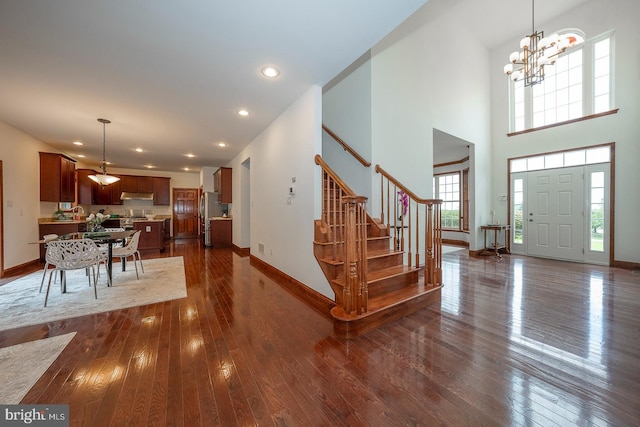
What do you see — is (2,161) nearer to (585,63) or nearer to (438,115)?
(438,115)

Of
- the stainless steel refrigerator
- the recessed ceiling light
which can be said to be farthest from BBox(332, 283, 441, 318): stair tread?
the stainless steel refrigerator

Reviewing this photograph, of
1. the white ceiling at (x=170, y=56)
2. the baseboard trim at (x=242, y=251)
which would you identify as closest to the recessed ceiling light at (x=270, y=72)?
the white ceiling at (x=170, y=56)

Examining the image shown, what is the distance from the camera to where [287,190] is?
371 centimetres

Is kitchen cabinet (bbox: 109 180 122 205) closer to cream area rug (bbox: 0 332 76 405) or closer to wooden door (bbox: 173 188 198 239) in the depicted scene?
wooden door (bbox: 173 188 198 239)

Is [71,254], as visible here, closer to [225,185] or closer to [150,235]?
[150,235]

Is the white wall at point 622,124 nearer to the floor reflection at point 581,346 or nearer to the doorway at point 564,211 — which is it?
the doorway at point 564,211

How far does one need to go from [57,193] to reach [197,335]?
20.4 feet

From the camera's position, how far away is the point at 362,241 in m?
2.29

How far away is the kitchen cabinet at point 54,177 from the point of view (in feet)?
17.1

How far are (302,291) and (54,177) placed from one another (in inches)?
258

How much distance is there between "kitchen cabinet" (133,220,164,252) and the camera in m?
6.38

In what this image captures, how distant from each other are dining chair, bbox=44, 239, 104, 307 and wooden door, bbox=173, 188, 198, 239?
6861 mm

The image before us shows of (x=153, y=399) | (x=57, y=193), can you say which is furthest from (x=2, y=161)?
(x=153, y=399)

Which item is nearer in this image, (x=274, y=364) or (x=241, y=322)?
(x=274, y=364)
